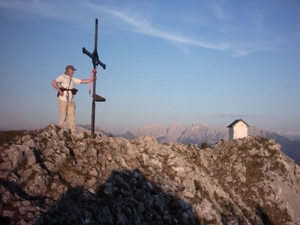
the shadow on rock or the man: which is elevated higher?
the man

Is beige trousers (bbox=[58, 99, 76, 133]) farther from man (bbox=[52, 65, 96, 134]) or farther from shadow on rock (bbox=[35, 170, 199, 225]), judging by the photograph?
shadow on rock (bbox=[35, 170, 199, 225])

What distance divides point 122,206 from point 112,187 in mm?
1071

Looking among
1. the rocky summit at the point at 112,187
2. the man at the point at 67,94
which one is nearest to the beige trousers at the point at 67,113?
the man at the point at 67,94

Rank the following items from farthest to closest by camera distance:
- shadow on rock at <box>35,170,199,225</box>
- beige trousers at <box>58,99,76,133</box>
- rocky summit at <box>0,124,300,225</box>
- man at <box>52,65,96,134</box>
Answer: beige trousers at <box>58,99,76,133</box> → man at <box>52,65,96,134</box> → rocky summit at <box>0,124,300,225</box> → shadow on rock at <box>35,170,199,225</box>

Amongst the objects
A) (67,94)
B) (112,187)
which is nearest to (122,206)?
(112,187)

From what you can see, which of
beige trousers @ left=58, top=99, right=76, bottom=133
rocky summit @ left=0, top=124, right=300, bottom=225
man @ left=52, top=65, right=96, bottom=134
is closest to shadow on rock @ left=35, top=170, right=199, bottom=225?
rocky summit @ left=0, top=124, right=300, bottom=225

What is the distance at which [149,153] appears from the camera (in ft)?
55.9

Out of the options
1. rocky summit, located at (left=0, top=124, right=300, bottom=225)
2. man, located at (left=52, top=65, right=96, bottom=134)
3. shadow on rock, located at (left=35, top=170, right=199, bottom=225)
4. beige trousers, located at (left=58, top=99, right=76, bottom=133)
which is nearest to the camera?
shadow on rock, located at (left=35, top=170, right=199, bottom=225)

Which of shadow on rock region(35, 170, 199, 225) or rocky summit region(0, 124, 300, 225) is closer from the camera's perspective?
shadow on rock region(35, 170, 199, 225)

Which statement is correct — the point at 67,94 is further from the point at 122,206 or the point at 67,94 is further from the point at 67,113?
the point at 122,206

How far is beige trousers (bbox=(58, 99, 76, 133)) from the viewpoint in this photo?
15758 millimetres

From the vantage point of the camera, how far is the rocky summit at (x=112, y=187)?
10195 millimetres

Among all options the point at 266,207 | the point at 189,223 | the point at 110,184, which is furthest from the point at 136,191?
the point at 266,207

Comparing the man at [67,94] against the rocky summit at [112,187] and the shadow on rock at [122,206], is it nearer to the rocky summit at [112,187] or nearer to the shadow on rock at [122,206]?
the rocky summit at [112,187]
